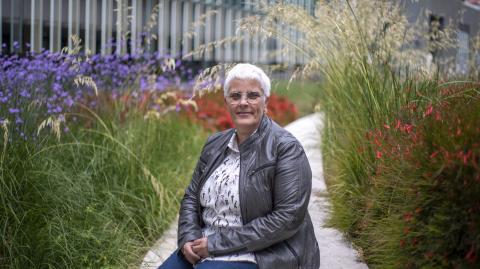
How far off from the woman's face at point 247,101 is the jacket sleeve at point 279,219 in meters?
0.23

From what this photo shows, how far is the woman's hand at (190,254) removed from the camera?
305 centimetres

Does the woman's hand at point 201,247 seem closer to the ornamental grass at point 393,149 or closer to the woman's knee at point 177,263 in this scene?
the woman's knee at point 177,263

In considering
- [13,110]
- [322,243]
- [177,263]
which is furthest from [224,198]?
[13,110]

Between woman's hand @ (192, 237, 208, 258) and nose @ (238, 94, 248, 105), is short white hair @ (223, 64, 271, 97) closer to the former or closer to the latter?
nose @ (238, 94, 248, 105)

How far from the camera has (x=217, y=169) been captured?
10.5 feet

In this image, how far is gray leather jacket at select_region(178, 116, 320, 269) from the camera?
2.93 metres

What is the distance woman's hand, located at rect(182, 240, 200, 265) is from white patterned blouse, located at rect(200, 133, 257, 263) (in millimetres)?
61

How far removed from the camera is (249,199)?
3.01 metres

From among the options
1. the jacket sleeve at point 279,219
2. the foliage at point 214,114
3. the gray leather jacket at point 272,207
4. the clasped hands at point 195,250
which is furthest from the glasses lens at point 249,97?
the foliage at point 214,114

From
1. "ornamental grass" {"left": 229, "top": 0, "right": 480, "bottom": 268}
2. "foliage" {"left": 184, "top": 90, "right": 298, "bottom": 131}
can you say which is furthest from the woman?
"foliage" {"left": 184, "top": 90, "right": 298, "bottom": 131}

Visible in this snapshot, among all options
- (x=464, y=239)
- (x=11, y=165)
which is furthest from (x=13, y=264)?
(x=464, y=239)

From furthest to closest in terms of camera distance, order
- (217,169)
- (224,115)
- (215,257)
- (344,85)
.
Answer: (224,115) → (344,85) → (217,169) → (215,257)

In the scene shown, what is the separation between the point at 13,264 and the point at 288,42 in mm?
2611

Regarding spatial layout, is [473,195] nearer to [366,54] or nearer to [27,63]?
[366,54]
